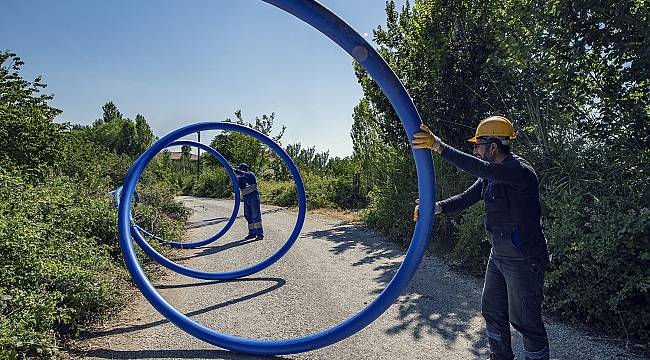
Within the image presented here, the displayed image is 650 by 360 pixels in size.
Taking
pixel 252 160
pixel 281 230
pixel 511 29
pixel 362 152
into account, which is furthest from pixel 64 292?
pixel 252 160

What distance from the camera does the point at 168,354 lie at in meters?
4.05

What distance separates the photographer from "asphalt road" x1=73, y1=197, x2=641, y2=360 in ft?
13.5

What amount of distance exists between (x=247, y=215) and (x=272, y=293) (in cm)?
514

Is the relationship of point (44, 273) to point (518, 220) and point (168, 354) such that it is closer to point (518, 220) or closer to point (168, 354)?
point (168, 354)

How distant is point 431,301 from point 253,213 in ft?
19.4

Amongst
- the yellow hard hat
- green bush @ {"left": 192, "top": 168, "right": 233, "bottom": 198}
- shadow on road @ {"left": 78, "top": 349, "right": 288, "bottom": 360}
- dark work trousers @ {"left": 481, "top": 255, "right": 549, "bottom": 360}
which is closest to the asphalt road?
shadow on road @ {"left": 78, "top": 349, "right": 288, "bottom": 360}

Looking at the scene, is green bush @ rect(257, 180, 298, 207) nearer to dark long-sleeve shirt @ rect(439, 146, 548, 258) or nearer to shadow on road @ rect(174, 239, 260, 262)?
shadow on road @ rect(174, 239, 260, 262)

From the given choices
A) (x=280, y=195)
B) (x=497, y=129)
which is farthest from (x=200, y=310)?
(x=280, y=195)

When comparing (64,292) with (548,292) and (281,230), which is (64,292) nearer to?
(548,292)

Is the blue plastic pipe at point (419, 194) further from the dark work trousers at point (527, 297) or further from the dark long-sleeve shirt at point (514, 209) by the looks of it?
the dark work trousers at point (527, 297)

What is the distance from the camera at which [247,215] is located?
11016 mm

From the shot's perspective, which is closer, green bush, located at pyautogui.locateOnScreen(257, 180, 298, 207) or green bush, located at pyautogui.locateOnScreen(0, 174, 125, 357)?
green bush, located at pyautogui.locateOnScreen(0, 174, 125, 357)

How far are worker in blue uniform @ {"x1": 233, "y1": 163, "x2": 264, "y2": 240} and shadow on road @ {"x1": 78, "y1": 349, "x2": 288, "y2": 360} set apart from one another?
656cm

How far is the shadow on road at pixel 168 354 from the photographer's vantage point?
3.99 m
